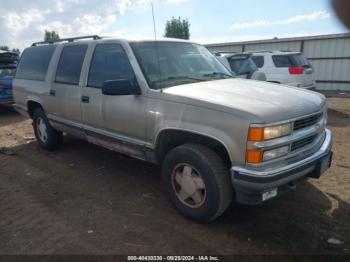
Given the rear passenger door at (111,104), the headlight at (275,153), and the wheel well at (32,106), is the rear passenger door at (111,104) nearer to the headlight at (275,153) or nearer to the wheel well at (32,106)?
the headlight at (275,153)

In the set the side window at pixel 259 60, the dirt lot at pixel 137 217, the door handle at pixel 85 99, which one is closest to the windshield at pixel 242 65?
the side window at pixel 259 60

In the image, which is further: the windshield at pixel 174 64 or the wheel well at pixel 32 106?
the wheel well at pixel 32 106

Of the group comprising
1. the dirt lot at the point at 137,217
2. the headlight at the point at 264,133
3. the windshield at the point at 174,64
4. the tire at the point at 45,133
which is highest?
the windshield at the point at 174,64

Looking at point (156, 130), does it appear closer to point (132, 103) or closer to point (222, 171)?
point (132, 103)

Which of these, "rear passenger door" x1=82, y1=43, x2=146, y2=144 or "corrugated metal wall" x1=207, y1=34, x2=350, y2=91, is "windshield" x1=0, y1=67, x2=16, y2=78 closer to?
"rear passenger door" x1=82, y1=43, x2=146, y2=144

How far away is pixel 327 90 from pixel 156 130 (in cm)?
1492

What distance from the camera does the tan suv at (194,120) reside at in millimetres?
3080

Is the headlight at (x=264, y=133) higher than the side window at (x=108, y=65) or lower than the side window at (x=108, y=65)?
lower

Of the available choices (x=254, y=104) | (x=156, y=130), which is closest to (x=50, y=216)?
(x=156, y=130)

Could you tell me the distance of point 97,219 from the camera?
3.79m

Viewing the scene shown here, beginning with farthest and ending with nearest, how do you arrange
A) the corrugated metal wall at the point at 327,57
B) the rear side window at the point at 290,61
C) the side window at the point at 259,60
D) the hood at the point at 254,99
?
the corrugated metal wall at the point at 327,57, the side window at the point at 259,60, the rear side window at the point at 290,61, the hood at the point at 254,99

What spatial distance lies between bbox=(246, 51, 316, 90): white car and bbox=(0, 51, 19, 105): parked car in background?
7878 millimetres

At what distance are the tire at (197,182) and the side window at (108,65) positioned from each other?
1230 mm

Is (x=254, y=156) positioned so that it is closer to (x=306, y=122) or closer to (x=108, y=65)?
(x=306, y=122)
